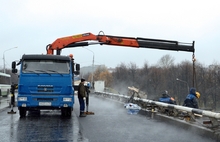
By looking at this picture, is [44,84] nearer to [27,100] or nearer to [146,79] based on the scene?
[27,100]

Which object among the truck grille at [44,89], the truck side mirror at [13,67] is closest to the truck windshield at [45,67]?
the truck grille at [44,89]

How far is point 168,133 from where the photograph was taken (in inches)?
392

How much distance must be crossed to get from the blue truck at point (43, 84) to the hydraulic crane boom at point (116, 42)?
363cm

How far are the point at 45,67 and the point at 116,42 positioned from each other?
194 inches

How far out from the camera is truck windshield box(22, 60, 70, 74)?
14.0 meters

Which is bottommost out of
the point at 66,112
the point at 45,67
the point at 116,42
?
the point at 66,112

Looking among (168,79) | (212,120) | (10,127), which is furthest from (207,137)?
(168,79)

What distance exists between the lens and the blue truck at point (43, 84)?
1372 cm

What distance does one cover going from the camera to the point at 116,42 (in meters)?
17.6

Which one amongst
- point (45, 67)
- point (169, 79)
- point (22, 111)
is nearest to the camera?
point (45, 67)

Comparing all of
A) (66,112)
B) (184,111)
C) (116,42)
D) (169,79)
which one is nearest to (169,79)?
(169,79)

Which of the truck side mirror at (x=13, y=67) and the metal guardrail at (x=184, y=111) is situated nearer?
the metal guardrail at (x=184, y=111)

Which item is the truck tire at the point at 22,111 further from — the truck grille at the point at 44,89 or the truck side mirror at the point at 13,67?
the truck side mirror at the point at 13,67

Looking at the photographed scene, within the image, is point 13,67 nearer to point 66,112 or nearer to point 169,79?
point 66,112
